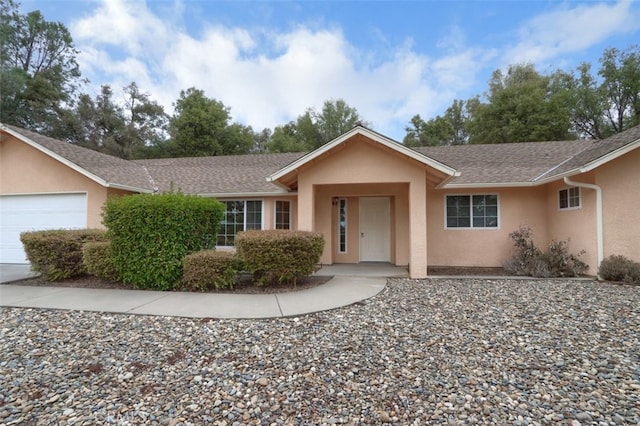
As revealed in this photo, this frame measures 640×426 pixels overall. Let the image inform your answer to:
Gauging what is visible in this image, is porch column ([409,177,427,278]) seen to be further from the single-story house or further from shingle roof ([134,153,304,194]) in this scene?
shingle roof ([134,153,304,194])

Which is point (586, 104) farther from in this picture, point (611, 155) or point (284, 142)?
point (284, 142)

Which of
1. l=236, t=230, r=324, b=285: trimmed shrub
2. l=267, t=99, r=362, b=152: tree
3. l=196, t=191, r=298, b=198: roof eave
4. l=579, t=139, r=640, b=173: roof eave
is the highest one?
l=267, t=99, r=362, b=152: tree

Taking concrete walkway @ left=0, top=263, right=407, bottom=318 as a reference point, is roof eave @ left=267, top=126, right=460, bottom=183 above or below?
above

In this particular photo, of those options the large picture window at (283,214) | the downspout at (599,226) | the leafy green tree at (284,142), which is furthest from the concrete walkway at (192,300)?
the leafy green tree at (284,142)

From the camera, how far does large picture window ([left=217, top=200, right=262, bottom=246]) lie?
11.1 m

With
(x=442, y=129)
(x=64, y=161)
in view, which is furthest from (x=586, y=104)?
(x=64, y=161)

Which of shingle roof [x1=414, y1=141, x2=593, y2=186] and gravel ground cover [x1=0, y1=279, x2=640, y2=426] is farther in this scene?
shingle roof [x1=414, y1=141, x2=593, y2=186]

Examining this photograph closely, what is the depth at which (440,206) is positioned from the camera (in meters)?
10.3

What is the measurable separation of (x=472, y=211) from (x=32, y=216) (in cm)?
1566

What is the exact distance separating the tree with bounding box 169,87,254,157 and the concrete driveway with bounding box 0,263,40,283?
1828 centimetres

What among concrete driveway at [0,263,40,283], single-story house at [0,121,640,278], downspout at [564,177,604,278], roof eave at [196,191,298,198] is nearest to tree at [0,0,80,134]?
single-story house at [0,121,640,278]

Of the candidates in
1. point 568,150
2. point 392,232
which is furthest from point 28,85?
point 568,150

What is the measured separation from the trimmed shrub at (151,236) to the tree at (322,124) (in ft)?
85.9

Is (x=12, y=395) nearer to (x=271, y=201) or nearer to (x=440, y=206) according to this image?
(x=271, y=201)
